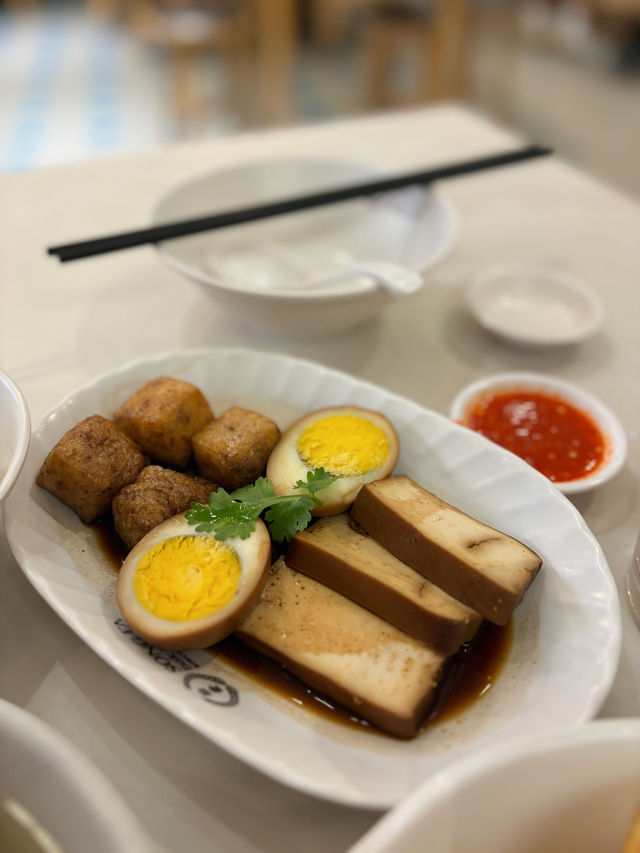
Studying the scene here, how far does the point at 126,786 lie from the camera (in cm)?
85

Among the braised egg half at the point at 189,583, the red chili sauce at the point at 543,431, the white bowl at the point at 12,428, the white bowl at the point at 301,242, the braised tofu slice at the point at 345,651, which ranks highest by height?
the white bowl at the point at 301,242

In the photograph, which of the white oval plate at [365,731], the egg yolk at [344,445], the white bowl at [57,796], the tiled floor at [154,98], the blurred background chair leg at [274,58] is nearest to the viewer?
the white bowl at [57,796]

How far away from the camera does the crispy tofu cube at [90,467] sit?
3.54ft

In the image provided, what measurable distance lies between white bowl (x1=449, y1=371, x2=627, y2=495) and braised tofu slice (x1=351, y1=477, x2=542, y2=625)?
23 centimetres

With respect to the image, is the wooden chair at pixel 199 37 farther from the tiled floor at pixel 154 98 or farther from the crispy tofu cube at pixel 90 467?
the crispy tofu cube at pixel 90 467

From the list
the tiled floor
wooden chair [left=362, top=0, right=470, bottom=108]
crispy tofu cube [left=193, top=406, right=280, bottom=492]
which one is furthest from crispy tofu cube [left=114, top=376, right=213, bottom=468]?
wooden chair [left=362, top=0, right=470, bottom=108]

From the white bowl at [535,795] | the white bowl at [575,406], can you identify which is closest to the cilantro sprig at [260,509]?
the white bowl at [575,406]

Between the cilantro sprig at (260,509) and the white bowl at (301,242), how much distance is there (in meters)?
0.46

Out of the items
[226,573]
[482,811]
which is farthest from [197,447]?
[482,811]

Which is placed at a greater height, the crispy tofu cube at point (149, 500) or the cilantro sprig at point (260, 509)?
the cilantro sprig at point (260, 509)

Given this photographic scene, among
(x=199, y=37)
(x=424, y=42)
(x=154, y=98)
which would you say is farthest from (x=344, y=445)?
(x=154, y=98)

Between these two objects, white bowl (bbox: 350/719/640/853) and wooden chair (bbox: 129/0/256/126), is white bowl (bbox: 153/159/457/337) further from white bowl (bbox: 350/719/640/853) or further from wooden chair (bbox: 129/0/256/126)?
wooden chair (bbox: 129/0/256/126)

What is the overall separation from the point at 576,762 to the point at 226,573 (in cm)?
52

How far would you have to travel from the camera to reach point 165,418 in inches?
46.9
